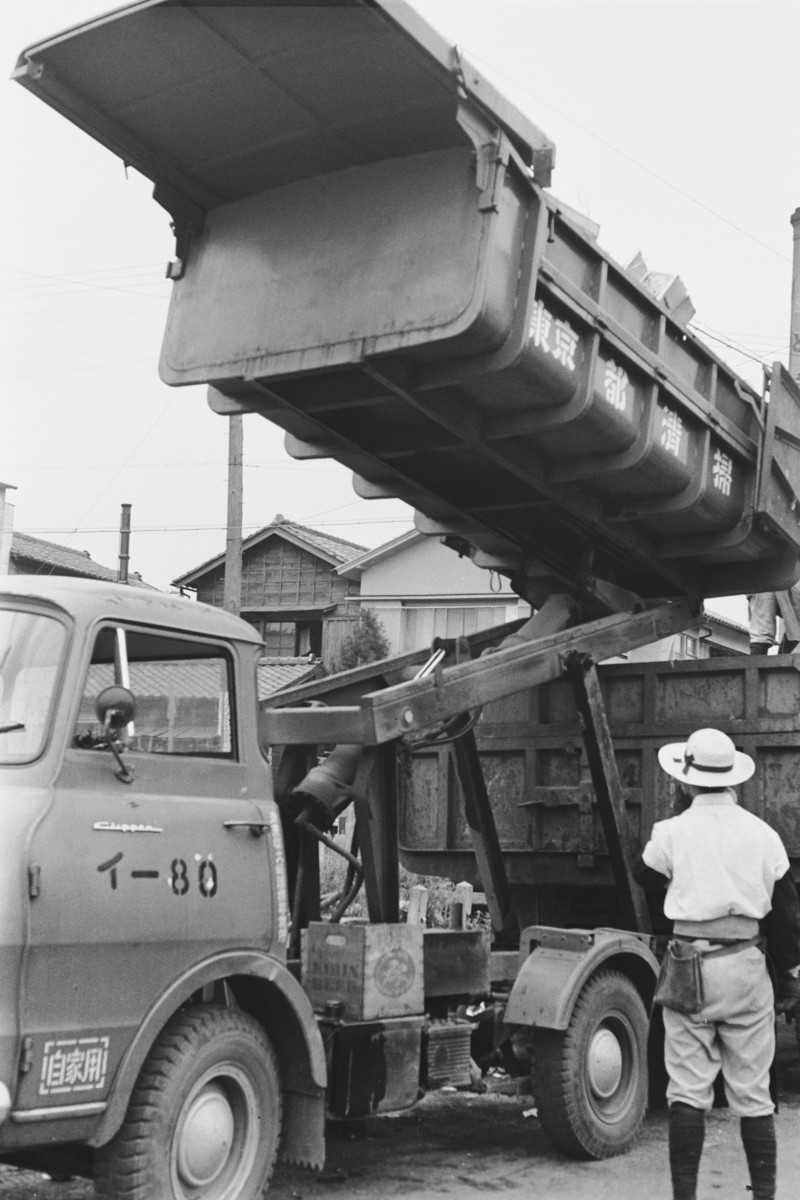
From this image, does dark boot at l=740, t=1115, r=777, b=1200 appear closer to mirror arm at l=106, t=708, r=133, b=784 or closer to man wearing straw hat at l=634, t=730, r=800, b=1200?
man wearing straw hat at l=634, t=730, r=800, b=1200

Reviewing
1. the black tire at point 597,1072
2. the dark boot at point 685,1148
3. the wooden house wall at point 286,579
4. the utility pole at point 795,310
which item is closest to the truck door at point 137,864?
the dark boot at point 685,1148

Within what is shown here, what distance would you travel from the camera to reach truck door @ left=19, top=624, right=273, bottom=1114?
4348mm

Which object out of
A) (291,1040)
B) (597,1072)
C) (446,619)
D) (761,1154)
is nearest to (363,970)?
(291,1040)

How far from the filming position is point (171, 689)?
5.30 meters

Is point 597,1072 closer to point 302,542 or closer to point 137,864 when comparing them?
point 137,864

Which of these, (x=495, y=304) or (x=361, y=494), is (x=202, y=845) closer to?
(x=495, y=304)

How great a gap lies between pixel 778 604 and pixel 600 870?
2.53m

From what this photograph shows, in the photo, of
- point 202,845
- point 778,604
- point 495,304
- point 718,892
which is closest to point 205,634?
point 202,845

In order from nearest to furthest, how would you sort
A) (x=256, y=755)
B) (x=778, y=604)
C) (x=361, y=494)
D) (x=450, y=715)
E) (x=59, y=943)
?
(x=59, y=943) → (x=256, y=755) → (x=450, y=715) → (x=361, y=494) → (x=778, y=604)

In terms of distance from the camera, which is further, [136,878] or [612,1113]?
[612,1113]

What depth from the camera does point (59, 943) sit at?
4363mm

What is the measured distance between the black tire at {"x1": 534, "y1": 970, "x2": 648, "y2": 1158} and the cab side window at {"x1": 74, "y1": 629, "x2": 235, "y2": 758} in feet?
7.39

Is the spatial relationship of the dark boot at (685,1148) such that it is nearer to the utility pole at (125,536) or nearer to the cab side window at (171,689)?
the cab side window at (171,689)

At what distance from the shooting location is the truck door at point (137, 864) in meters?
4.35
